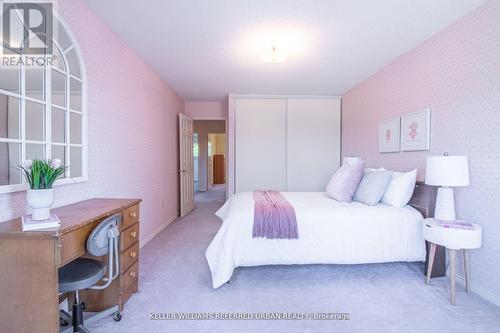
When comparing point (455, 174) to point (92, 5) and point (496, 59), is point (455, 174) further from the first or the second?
point (92, 5)

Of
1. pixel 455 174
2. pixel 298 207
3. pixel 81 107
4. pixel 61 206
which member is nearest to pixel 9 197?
pixel 61 206

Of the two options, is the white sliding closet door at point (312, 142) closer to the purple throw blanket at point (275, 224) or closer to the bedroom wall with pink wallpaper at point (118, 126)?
the bedroom wall with pink wallpaper at point (118, 126)

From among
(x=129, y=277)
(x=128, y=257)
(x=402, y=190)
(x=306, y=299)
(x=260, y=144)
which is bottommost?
(x=306, y=299)

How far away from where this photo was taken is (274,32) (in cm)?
260

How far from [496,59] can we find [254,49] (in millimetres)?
2202

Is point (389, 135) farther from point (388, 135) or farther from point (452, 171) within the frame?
point (452, 171)

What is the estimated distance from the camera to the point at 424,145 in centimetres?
280

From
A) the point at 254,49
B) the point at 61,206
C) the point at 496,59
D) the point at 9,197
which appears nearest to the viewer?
the point at 9,197

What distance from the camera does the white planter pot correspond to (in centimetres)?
137

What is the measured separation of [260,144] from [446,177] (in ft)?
11.0

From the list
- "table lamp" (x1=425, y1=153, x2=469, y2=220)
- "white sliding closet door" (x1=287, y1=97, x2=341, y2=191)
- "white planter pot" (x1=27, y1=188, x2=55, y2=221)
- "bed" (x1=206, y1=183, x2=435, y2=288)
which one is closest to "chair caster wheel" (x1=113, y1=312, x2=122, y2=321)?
"bed" (x1=206, y1=183, x2=435, y2=288)

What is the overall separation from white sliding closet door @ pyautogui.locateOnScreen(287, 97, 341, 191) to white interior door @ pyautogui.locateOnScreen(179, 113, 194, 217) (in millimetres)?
2109

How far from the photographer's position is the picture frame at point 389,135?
129 inches
